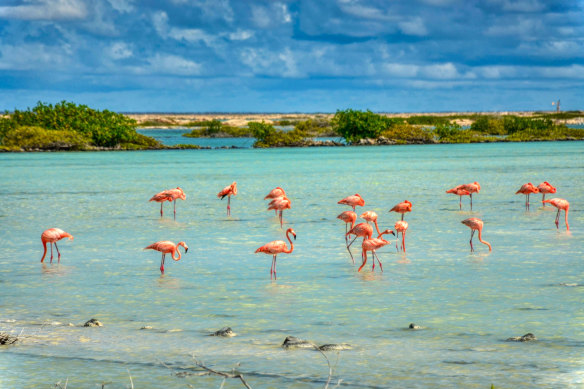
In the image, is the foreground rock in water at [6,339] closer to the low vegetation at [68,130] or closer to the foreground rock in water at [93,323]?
the foreground rock in water at [93,323]

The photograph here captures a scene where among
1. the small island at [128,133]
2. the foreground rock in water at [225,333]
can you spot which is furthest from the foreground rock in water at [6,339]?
the small island at [128,133]

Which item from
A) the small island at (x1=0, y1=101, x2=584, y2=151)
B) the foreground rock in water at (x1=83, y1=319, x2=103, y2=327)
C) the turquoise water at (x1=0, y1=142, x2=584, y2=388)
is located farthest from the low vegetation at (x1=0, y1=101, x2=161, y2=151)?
the foreground rock in water at (x1=83, y1=319, x2=103, y2=327)

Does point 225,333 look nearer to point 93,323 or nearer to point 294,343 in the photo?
point 294,343

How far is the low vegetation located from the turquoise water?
61521 mm

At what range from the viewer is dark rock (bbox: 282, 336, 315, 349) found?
8531mm

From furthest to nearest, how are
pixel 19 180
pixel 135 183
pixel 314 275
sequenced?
pixel 19 180 < pixel 135 183 < pixel 314 275

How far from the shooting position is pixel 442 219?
66.5 feet

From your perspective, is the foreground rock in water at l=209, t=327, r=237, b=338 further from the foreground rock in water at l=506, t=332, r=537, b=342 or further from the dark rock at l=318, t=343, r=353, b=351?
the foreground rock in water at l=506, t=332, r=537, b=342

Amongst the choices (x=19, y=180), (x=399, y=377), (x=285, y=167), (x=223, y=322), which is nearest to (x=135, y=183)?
(x=19, y=180)

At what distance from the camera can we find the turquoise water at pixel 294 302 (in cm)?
782

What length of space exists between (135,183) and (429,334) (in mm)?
29050

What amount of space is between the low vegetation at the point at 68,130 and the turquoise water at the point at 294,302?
61.5 meters

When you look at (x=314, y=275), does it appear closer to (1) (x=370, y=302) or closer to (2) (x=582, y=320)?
(1) (x=370, y=302)

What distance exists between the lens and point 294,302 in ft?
35.6
